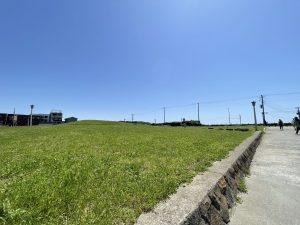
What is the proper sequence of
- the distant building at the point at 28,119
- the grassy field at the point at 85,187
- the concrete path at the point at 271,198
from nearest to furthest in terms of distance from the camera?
the grassy field at the point at 85,187 < the concrete path at the point at 271,198 < the distant building at the point at 28,119

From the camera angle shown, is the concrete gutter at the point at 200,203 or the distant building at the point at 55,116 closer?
the concrete gutter at the point at 200,203

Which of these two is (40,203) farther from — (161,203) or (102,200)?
(161,203)

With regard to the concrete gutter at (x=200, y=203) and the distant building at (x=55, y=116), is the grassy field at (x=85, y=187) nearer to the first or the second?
the concrete gutter at (x=200, y=203)

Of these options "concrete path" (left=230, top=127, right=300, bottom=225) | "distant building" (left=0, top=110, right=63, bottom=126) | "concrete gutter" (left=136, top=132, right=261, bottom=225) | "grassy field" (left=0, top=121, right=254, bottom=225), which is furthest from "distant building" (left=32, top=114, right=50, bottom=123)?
"concrete gutter" (left=136, top=132, right=261, bottom=225)

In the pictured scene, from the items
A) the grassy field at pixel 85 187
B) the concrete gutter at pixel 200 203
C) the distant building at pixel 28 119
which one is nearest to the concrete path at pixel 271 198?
the concrete gutter at pixel 200 203

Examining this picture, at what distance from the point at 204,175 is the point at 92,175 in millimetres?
2438

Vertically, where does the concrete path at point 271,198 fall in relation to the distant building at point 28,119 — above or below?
below

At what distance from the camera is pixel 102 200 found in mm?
4008

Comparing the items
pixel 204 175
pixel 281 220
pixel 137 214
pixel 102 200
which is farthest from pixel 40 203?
pixel 281 220

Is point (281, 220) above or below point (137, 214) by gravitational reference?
below

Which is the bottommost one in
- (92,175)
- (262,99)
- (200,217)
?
(200,217)

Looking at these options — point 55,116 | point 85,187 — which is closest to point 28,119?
point 55,116

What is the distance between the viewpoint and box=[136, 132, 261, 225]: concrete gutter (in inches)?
135

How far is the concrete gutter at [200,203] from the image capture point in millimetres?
3422
